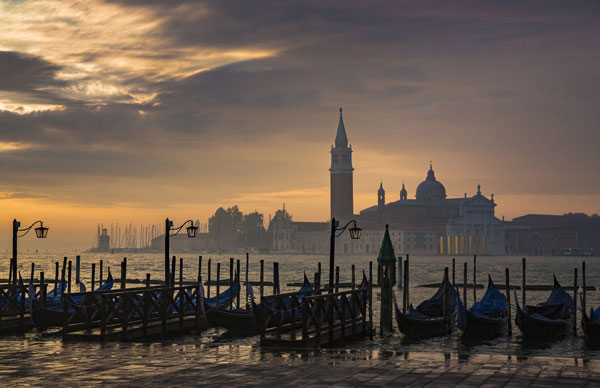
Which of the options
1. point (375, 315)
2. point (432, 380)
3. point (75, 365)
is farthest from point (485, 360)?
point (375, 315)

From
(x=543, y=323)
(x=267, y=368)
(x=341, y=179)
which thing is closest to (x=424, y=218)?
(x=341, y=179)

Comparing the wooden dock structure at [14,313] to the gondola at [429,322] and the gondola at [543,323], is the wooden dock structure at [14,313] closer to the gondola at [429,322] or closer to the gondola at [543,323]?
the gondola at [429,322]

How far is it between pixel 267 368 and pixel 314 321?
147 inches

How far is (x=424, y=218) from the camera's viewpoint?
174500 millimetres

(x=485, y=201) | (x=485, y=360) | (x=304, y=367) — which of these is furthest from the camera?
(x=485, y=201)

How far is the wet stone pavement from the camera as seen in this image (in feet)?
35.2

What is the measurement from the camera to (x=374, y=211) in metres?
181

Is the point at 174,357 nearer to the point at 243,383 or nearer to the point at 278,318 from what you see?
the point at 243,383

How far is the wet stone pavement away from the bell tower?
152 m

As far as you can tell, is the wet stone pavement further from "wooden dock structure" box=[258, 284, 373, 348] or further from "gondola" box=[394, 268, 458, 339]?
"gondola" box=[394, 268, 458, 339]

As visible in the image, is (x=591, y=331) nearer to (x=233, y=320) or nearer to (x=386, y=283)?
(x=386, y=283)

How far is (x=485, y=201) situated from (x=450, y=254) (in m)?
14.1

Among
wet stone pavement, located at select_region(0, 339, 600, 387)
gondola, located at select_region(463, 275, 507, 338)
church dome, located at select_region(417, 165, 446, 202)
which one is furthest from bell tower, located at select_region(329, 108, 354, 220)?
wet stone pavement, located at select_region(0, 339, 600, 387)

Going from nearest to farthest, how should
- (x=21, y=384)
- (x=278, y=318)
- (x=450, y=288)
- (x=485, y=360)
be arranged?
→ (x=21, y=384)
(x=485, y=360)
(x=278, y=318)
(x=450, y=288)
